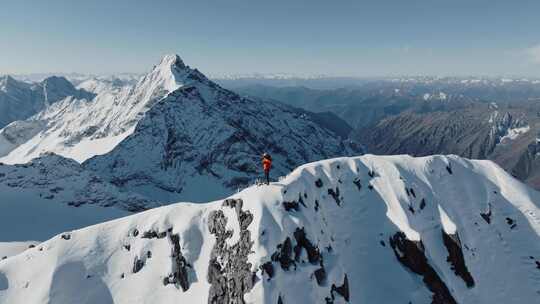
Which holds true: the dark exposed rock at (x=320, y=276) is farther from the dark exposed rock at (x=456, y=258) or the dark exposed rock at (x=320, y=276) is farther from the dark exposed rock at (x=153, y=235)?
the dark exposed rock at (x=153, y=235)

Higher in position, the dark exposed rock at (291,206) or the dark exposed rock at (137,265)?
the dark exposed rock at (291,206)

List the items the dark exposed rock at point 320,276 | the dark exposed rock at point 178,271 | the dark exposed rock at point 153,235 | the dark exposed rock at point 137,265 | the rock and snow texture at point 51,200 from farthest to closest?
the rock and snow texture at point 51,200, the dark exposed rock at point 153,235, the dark exposed rock at point 137,265, the dark exposed rock at point 178,271, the dark exposed rock at point 320,276

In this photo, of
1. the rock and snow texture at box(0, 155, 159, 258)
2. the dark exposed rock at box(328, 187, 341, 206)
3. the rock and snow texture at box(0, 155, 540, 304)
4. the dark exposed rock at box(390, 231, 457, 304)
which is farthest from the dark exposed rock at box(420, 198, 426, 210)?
the rock and snow texture at box(0, 155, 159, 258)

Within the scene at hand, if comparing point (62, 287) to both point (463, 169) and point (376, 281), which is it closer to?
point (376, 281)

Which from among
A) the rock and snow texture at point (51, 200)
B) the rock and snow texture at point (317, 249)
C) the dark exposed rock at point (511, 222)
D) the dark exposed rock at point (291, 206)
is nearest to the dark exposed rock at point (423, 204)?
the rock and snow texture at point (317, 249)

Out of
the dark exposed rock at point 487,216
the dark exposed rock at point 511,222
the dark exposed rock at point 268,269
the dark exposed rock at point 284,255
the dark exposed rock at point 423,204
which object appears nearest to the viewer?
the dark exposed rock at point 268,269

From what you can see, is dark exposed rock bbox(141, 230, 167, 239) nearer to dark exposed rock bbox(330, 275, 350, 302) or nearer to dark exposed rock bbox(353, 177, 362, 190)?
dark exposed rock bbox(330, 275, 350, 302)
